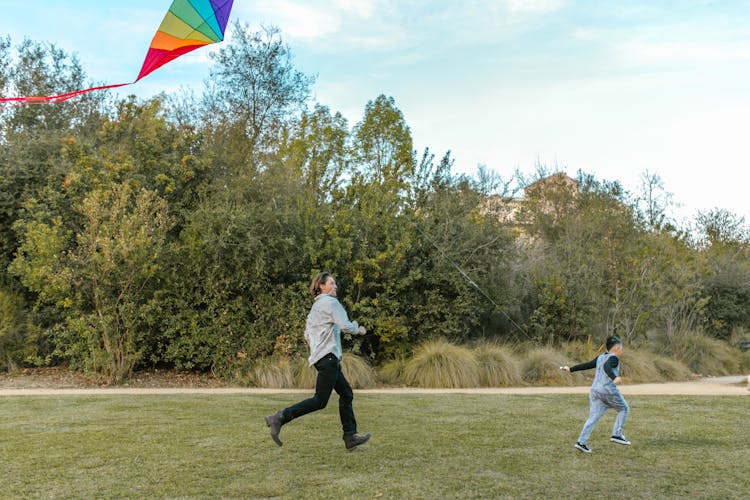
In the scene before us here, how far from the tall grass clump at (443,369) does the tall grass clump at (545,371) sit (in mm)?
1241

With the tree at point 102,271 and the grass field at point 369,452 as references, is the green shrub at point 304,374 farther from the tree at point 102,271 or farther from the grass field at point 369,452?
the tree at point 102,271

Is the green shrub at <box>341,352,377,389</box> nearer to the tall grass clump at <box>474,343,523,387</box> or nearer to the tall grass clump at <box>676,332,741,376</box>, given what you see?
the tall grass clump at <box>474,343,523,387</box>

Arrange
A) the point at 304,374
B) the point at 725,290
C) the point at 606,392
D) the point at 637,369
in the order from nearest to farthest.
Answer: the point at 606,392 < the point at 304,374 < the point at 637,369 < the point at 725,290

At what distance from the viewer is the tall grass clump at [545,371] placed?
44.2 feet

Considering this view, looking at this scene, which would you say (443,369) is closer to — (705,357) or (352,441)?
(352,441)

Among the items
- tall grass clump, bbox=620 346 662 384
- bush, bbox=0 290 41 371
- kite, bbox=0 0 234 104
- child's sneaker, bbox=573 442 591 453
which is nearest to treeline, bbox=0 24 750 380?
bush, bbox=0 290 41 371

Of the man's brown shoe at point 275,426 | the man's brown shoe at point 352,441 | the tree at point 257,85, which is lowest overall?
the man's brown shoe at point 352,441

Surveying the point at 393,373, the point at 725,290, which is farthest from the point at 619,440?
the point at 725,290

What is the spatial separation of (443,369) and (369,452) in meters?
6.37

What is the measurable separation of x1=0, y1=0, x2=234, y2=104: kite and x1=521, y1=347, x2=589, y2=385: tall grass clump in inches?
362

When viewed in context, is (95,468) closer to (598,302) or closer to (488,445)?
(488,445)

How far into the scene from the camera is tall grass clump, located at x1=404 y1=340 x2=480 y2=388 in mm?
12609

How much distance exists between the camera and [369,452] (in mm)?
6539

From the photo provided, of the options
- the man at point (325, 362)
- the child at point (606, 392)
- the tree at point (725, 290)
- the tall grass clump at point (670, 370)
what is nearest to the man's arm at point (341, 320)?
the man at point (325, 362)
